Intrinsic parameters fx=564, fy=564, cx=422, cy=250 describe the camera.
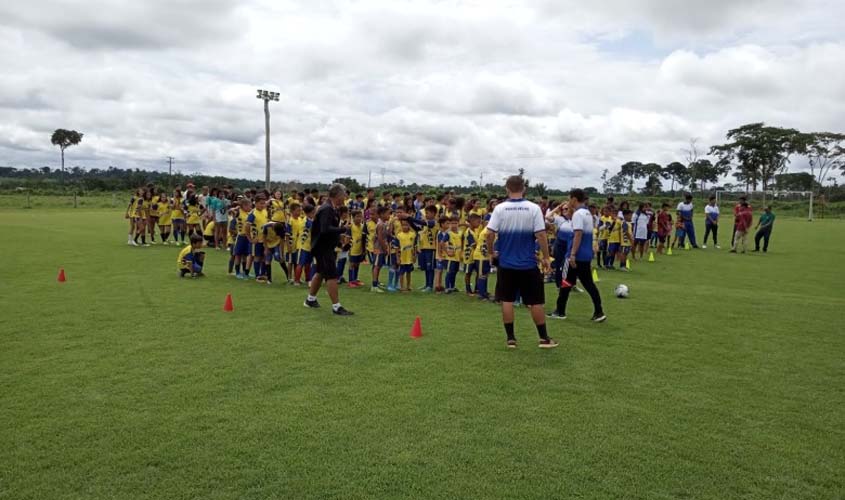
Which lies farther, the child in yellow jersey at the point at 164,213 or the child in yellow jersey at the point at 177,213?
the child in yellow jersey at the point at 164,213

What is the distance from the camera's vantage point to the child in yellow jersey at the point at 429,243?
1184 centimetres

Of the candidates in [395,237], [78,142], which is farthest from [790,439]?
[78,142]

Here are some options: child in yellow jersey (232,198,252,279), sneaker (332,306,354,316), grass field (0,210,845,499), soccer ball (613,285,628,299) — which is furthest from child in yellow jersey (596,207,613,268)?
child in yellow jersey (232,198,252,279)

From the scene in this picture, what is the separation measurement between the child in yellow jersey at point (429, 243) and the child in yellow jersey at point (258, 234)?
11.5 ft

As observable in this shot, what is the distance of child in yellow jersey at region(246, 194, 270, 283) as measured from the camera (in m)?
12.3

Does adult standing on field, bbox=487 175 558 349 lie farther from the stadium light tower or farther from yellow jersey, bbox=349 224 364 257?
the stadium light tower

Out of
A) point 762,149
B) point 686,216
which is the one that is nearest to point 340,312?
point 686,216

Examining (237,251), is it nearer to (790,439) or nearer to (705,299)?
(705,299)

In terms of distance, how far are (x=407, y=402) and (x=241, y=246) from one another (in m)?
8.65

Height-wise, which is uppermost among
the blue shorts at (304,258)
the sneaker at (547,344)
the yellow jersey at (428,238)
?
the yellow jersey at (428,238)

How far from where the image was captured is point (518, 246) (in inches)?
277

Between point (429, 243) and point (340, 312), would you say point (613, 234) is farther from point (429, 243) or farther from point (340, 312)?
point (340, 312)

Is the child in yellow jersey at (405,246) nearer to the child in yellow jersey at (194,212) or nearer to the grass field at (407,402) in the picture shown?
the grass field at (407,402)

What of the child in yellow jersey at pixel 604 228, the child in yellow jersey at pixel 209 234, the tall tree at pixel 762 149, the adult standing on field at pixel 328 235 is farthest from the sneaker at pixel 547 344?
the tall tree at pixel 762 149
